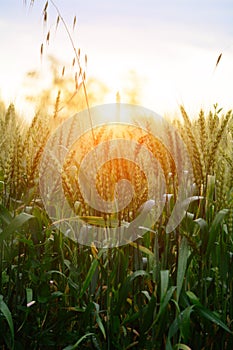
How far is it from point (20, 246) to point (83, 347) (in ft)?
1.20

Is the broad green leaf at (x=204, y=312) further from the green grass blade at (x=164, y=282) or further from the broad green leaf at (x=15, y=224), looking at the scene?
the broad green leaf at (x=15, y=224)

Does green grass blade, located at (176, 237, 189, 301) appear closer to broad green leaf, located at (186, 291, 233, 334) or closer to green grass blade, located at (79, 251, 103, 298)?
broad green leaf, located at (186, 291, 233, 334)

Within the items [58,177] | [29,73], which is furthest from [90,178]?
[29,73]

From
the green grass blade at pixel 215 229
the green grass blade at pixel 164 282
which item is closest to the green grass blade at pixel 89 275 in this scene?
the green grass blade at pixel 164 282

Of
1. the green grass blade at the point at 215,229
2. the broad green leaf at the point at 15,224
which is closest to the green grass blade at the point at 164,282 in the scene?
the green grass blade at the point at 215,229

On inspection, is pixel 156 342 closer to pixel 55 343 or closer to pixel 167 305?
pixel 167 305

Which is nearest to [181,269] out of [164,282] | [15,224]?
[164,282]

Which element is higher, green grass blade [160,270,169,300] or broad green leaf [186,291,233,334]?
green grass blade [160,270,169,300]

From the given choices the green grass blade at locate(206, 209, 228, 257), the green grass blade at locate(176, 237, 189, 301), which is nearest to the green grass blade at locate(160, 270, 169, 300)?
the green grass blade at locate(176, 237, 189, 301)

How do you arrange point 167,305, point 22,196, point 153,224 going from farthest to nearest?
1. point 22,196
2. point 153,224
3. point 167,305

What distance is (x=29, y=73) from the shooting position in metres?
2.36

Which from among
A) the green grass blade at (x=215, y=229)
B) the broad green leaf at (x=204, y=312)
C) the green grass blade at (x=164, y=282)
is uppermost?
the green grass blade at (x=215, y=229)

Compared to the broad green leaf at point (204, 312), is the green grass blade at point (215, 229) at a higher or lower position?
higher

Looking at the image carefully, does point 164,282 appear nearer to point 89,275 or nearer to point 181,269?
point 181,269
